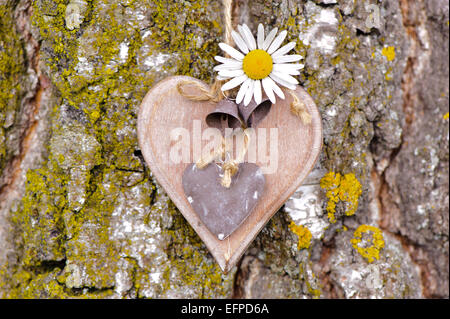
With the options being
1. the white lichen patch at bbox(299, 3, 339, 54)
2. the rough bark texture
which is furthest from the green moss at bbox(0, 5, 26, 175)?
the white lichen patch at bbox(299, 3, 339, 54)

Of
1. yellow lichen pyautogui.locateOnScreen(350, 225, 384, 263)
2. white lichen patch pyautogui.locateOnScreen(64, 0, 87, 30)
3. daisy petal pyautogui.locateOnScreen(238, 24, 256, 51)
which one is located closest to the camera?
daisy petal pyautogui.locateOnScreen(238, 24, 256, 51)

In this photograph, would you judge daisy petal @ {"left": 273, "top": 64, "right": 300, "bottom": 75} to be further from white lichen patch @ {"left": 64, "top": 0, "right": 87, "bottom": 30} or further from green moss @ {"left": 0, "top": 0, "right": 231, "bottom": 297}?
white lichen patch @ {"left": 64, "top": 0, "right": 87, "bottom": 30}

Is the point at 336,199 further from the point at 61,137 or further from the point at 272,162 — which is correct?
the point at 61,137

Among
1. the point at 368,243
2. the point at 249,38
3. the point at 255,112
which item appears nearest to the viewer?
the point at 249,38

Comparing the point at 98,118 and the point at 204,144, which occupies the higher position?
the point at 98,118

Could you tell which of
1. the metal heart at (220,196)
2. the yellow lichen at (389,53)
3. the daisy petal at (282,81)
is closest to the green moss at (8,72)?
the metal heart at (220,196)

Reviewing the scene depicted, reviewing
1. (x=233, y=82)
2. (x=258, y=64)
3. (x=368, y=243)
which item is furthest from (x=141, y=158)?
(x=368, y=243)

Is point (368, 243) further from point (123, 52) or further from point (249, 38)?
point (123, 52)
